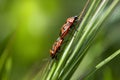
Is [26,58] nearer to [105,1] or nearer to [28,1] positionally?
[28,1]

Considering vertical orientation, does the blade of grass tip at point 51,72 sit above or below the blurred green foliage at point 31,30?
above

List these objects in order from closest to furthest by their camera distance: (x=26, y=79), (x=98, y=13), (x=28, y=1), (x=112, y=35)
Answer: (x=98, y=13) → (x=26, y=79) → (x=112, y=35) → (x=28, y=1)

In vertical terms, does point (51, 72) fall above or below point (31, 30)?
above

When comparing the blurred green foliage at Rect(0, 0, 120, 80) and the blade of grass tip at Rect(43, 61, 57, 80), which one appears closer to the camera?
the blade of grass tip at Rect(43, 61, 57, 80)

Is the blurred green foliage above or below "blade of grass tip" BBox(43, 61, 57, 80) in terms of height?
below

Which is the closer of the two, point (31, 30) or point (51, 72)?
point (51, 72)

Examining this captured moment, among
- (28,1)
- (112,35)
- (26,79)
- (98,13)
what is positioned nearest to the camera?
(98,13)

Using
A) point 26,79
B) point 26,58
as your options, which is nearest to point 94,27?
point 26,79

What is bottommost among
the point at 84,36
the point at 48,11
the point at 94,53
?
the point at 48,11

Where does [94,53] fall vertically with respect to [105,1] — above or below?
below

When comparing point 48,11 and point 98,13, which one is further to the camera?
point 48,11

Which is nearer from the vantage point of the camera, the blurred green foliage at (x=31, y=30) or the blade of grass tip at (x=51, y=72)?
the blade of grass tip at (x=51, y=72)
